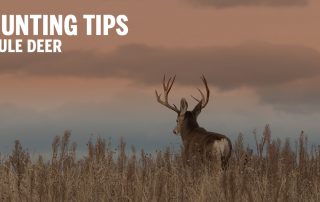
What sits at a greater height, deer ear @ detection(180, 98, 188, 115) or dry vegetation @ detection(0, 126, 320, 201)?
deer ear @ detection(180, 98, 188, 115)

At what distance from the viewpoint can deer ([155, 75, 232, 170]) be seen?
616 inches

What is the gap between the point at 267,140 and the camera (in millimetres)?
12891

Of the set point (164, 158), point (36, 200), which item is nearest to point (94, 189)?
point (36, 200)

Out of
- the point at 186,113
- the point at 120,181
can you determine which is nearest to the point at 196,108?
the point at 186,113

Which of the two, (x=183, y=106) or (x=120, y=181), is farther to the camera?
(x=183, y=106)

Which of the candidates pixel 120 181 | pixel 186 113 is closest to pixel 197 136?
pixel 186 113

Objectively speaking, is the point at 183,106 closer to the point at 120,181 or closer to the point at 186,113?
the point at 186,113

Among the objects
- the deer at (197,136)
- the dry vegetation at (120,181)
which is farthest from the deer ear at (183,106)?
the dry vegetation at (120,181)

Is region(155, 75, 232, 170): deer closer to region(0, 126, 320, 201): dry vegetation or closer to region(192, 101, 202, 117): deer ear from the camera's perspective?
region(192, 101, 202, 117): deer ear

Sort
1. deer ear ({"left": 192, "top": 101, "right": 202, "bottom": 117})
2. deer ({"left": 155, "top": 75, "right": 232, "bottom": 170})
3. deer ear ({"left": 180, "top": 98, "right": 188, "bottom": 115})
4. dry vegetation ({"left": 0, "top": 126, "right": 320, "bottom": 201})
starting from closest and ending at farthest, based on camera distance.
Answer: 1. dry vegetation ({"left": 0, "top": 126, "right": 320, "bottom": 201})
2. deer ({"left": 155, "top": 75, "right": 232, "bottom": 170})
3. deer ear ({"left": 180, "top": 98, "right": 188, "bottom": 115})
4. deer ear ({"left": 192, "top": 101, "right": 202, "bottom": 117})

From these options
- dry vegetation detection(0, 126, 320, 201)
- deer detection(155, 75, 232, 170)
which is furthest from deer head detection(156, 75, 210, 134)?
dry vegetation detection(0, 126, 320, 201)

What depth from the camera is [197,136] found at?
55.4ft

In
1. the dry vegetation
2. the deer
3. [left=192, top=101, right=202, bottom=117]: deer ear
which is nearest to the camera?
the dry vegetation

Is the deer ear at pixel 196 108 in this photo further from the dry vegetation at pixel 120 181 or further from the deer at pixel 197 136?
the dry vegetation at pixel 120 181
